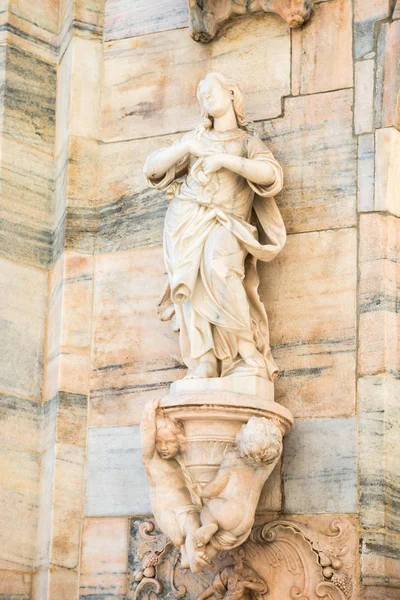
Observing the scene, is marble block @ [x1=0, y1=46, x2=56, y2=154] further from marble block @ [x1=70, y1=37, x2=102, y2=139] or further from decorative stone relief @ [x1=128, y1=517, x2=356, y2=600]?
decorative stone relief @ [x1=128, y1=517, x2=356, y2=600]

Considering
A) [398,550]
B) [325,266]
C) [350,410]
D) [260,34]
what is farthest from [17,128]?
[398,550]

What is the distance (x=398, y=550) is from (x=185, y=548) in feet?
3.53

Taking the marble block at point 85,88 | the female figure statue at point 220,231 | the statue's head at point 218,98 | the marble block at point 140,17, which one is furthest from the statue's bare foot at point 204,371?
the marble block at point 140,17

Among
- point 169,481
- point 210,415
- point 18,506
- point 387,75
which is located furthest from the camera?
point 18,506

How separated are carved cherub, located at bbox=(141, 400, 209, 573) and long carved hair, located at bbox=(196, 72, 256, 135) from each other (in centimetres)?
155

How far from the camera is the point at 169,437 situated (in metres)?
7.38

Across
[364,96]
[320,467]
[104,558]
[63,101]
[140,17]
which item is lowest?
[104,558]

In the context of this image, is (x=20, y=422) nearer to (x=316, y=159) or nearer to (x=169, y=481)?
(x=169, y=481)

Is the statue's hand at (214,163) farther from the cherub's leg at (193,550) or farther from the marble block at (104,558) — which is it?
the marble block at (104,558)

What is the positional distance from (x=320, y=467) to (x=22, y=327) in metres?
1.93

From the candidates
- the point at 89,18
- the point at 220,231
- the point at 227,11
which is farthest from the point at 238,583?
Result: the point at 89,18

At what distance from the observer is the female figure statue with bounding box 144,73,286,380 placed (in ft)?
24.9

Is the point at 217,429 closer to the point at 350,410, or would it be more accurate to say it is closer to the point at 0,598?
the point at 350,410

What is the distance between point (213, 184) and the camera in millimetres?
7738
